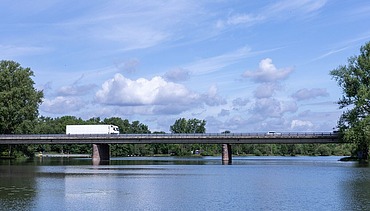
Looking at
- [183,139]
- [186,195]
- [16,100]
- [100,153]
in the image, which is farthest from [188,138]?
[186,195]

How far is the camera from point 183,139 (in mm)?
119000

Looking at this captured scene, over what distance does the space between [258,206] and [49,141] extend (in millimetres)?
96494

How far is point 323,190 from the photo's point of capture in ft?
148

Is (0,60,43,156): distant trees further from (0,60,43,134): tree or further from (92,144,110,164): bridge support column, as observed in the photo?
(92,144,110,164): bridge support column

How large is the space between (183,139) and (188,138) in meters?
1.24

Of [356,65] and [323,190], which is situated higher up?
[356,65]

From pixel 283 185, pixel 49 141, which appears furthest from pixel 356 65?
pixel 49 141

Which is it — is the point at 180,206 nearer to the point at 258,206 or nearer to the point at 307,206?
the point at 258,206

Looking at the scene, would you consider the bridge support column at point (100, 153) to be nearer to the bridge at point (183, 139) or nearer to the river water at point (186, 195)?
the bridge at point (183, 139)

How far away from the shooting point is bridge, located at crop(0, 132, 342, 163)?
367 ft

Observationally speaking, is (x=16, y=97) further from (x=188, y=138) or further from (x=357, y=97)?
(x=357, y=97)

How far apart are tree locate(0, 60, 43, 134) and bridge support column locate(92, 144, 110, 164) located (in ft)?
61.0

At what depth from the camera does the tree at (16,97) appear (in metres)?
128

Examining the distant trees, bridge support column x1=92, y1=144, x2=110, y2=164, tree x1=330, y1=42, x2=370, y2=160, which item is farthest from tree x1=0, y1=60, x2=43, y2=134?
tree x1=330, y1=42, x2=370, y2=160
